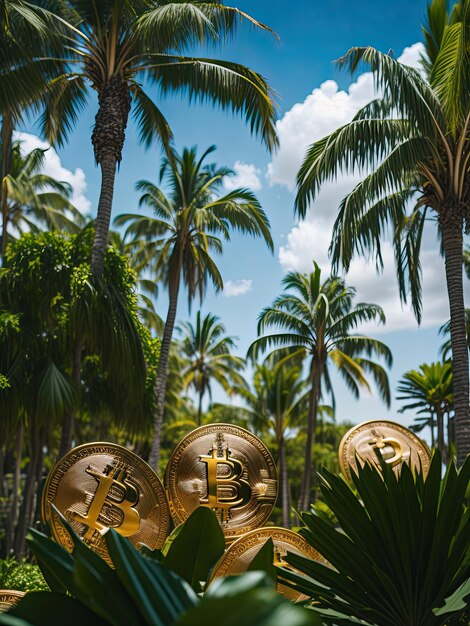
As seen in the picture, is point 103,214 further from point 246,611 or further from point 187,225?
point 246,611

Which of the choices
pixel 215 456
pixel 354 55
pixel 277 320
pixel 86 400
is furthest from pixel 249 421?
pixel 215 456

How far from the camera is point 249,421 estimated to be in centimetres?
2961

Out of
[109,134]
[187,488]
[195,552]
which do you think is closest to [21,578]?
[187,488]

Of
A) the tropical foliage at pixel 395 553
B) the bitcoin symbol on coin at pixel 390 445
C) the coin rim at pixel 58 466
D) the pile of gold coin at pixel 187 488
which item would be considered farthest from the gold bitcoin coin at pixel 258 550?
the bitcoin symbol on coin at pixel 390 445

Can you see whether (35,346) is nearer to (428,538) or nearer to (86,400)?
(86,400)

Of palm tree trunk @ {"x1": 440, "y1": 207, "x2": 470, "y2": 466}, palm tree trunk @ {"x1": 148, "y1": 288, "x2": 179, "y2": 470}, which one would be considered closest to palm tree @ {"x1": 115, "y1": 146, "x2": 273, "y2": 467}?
palm tree trunk @ {"x1": 148, "y1": 288, "x2": 179, "y2": 470}

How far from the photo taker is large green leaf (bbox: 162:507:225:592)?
1.87 metres

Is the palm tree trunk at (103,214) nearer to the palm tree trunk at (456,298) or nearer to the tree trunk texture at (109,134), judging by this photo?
the tree trunk texture at (109,134)

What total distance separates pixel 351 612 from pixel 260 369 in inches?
1054

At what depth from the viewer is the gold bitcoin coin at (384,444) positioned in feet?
14.0

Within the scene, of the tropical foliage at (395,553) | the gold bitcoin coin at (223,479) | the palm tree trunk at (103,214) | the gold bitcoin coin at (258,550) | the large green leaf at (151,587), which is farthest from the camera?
the palm tree trunk at (103,214)

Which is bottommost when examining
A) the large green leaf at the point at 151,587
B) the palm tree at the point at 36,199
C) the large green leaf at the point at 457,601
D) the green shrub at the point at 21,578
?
the green shrub at the point at 21,578

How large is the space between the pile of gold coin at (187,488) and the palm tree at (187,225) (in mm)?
12401

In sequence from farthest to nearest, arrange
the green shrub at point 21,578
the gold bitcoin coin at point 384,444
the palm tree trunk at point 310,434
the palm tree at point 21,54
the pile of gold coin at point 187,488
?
the palm tree trunk at point 310,434
the palm tree at point 21,54
the green shrub at point 21,578
the gold bitcoin coin at point 384,444
the pile of gold coin at point 187,488
